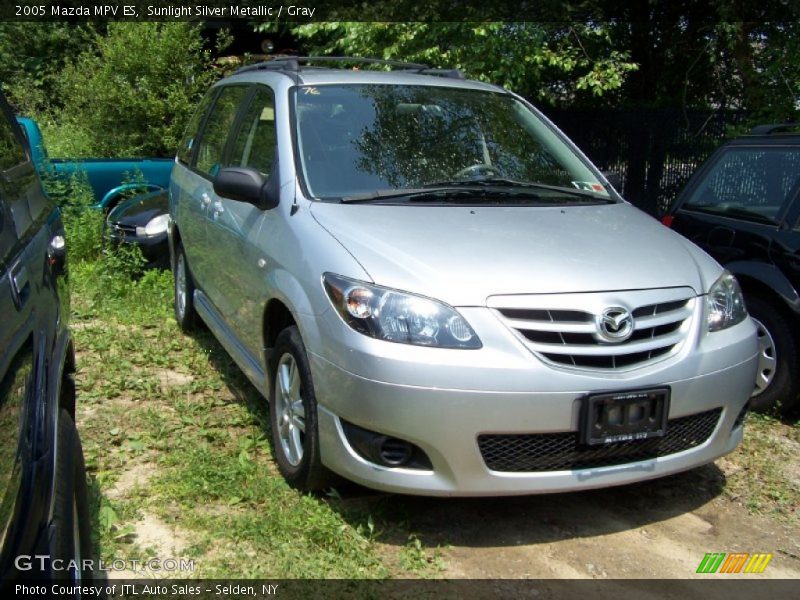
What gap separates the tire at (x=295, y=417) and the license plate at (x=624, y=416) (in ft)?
3.69

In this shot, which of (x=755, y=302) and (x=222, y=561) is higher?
(x=755, y=302)

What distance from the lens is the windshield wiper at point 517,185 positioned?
4326 millimetres

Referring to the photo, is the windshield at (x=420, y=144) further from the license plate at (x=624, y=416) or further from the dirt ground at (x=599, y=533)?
the dirt ground at (x=599, y=533)

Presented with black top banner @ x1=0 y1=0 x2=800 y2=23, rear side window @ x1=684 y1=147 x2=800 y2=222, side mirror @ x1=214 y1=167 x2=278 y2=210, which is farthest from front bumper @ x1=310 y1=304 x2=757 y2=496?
black top banner @ x1=0 y1=0 x2=800 y2=23

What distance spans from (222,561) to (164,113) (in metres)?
10.5

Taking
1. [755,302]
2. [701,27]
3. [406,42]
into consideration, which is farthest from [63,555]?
[701,27]

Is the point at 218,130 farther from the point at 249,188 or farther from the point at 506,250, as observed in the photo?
the point at 506,250

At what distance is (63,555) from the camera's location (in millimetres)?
2014

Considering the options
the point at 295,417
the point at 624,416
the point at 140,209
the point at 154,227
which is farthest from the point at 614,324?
the point at 140,209

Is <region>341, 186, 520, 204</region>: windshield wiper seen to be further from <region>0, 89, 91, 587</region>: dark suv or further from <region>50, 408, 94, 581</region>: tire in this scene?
<region>50, 408, 94, 581</region>: tire

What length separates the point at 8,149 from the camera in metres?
3.10

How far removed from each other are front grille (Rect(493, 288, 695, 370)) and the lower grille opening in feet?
2.01

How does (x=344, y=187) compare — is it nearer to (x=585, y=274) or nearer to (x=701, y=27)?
(x=585, y=274)

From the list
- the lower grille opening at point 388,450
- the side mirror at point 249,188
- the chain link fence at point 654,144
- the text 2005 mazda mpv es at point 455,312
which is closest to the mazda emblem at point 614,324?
the text 2005 mazda mpv es at point 455,312
